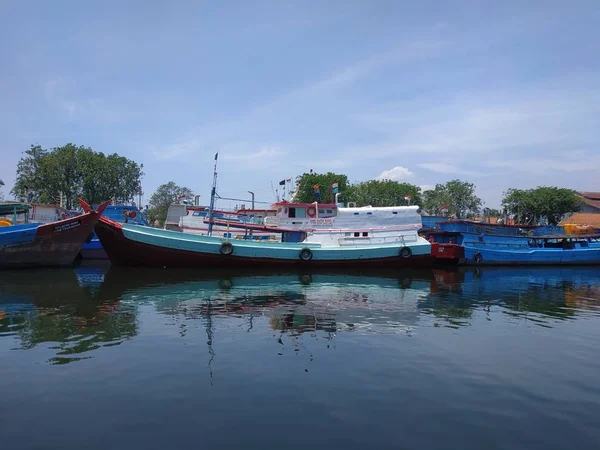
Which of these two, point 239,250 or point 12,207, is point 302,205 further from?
point 12,207

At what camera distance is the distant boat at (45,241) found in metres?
22.2

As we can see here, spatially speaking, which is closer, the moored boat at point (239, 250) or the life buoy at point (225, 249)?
the moored boat at point (239, 250)

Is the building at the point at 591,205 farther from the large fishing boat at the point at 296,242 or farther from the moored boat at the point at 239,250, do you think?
the moored boat at the point at 239,250

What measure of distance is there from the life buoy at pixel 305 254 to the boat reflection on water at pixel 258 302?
126 cm

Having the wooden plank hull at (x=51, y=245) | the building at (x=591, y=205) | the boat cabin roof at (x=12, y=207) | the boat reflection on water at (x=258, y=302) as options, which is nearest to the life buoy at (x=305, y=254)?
the boat reflection on water at (x=258, y=302)

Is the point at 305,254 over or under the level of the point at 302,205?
under

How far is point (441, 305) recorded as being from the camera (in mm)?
15070

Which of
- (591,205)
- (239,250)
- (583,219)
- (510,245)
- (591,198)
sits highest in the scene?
(591,198)

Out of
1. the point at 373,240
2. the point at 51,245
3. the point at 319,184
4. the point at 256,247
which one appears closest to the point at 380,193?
the point at 319,184

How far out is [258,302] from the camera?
14.5 metres

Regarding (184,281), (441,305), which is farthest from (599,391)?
(184,281)

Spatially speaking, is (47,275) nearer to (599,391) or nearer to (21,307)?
(21,307)

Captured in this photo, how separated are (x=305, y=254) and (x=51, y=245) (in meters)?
14.2

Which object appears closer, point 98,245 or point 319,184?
point 98,245
